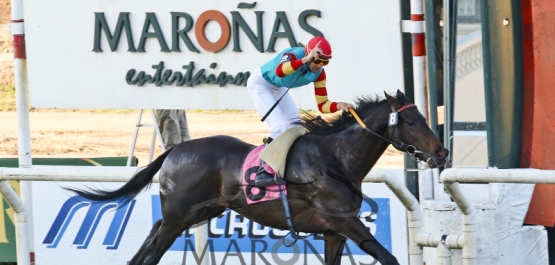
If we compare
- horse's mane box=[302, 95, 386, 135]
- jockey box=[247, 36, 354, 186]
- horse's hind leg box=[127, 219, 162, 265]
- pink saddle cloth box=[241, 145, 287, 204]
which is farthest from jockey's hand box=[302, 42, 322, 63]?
horse's hind leg box=[127, 219, 162, 265]

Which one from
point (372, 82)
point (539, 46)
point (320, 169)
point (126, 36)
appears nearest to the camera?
point (320, 169)

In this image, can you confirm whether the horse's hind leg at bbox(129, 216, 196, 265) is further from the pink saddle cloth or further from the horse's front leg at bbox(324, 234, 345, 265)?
the horse's front leg at bbox(324, 234, 345, 265)

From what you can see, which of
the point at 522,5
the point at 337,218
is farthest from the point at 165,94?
the point at 522,5

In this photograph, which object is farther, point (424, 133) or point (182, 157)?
point (182, 157)

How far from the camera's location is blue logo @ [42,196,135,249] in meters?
6.68

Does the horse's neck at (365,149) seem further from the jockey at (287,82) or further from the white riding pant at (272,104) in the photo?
the white riding pant at (272,104)

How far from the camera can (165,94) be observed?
707 centimetres

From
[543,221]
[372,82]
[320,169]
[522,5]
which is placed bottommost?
[543,221]

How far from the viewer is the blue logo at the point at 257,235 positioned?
622 centimetres

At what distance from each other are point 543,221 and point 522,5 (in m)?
1.36

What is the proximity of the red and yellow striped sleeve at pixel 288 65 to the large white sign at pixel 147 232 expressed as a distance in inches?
41.9

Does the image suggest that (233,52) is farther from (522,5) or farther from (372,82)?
(522,5)

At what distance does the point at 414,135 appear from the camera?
5508 millimetres

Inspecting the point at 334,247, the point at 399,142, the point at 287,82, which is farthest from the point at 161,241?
the point at 399,142
